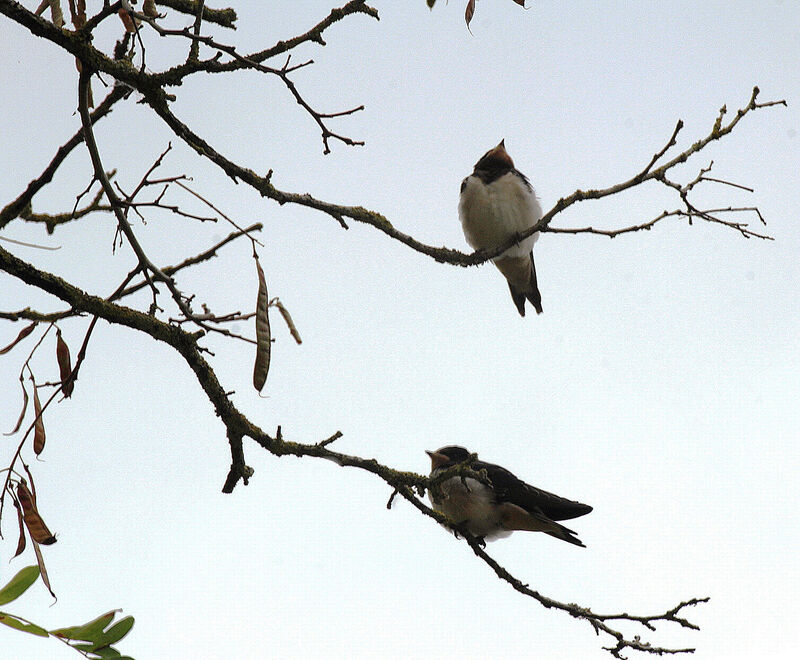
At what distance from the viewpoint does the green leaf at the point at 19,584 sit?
7.39 ft

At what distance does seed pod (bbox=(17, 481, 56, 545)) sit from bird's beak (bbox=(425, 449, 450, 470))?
329cm

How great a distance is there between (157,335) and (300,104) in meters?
1.11

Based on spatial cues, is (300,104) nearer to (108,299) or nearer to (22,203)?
(108,299)

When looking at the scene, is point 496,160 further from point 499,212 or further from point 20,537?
point 20,537

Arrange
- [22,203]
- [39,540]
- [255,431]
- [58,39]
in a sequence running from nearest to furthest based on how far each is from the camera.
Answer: [39,540]
[58,39]
[255,431]
[22,203]

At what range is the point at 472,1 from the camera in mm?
3359

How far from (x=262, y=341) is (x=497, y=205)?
4315mm

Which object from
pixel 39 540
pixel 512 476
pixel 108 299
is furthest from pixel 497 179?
pixel 39 540

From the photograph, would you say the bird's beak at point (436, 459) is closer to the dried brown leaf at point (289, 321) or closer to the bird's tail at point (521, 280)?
the bird's tail at point (521, 280)

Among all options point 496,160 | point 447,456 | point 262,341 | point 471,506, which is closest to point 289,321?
point 262,341

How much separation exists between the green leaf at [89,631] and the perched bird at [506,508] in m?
3.24

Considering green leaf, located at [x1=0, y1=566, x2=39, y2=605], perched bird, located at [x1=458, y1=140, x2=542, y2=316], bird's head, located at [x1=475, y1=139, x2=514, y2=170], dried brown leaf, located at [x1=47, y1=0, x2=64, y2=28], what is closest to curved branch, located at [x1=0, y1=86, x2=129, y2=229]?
dried brown leaf, located at [x1=47, y1=0, x2=64, y2=28]

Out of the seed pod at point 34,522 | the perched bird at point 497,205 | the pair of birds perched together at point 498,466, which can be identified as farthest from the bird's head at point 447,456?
the seed pod at point 34,522

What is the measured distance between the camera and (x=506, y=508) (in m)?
5.52
